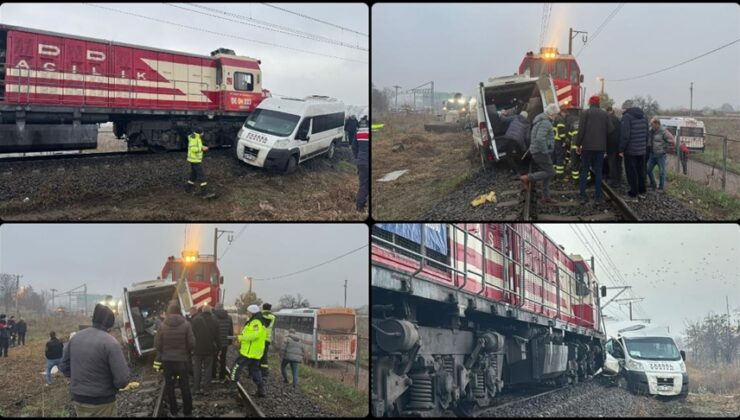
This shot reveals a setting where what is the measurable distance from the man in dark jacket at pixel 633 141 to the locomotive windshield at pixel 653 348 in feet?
14.4

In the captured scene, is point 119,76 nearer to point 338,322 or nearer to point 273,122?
point 273,122

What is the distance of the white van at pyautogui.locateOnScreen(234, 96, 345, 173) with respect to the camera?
10141 millimetres

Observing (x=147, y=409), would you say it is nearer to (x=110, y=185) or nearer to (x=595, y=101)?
(x=110, y=185)

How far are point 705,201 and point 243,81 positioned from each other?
11087 millimetres

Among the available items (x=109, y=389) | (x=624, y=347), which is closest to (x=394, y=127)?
(x=624, y=347)

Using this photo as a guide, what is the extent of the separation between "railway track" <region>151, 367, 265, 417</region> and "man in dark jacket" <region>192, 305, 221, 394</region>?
28 cm

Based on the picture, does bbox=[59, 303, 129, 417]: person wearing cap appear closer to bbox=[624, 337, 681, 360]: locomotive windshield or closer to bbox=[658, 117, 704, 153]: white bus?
bbox=[624, 337, 681, 360]: locomotive windshield

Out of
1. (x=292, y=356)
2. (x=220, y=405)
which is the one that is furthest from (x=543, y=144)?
(x=220, y=405)

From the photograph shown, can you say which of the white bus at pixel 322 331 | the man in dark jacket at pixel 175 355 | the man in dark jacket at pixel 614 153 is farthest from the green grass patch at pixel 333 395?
the man in dark jacket at pixel 614 153

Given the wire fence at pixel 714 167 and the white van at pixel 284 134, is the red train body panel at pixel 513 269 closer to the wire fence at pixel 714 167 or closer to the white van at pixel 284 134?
the wire fence at pixel 714 167

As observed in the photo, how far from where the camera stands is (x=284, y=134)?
10477 mm

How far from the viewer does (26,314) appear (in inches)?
585

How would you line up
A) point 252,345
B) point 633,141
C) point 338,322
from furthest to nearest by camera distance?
point 338,322
point 633,141
point 252,345

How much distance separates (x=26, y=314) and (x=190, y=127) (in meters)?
7.89
